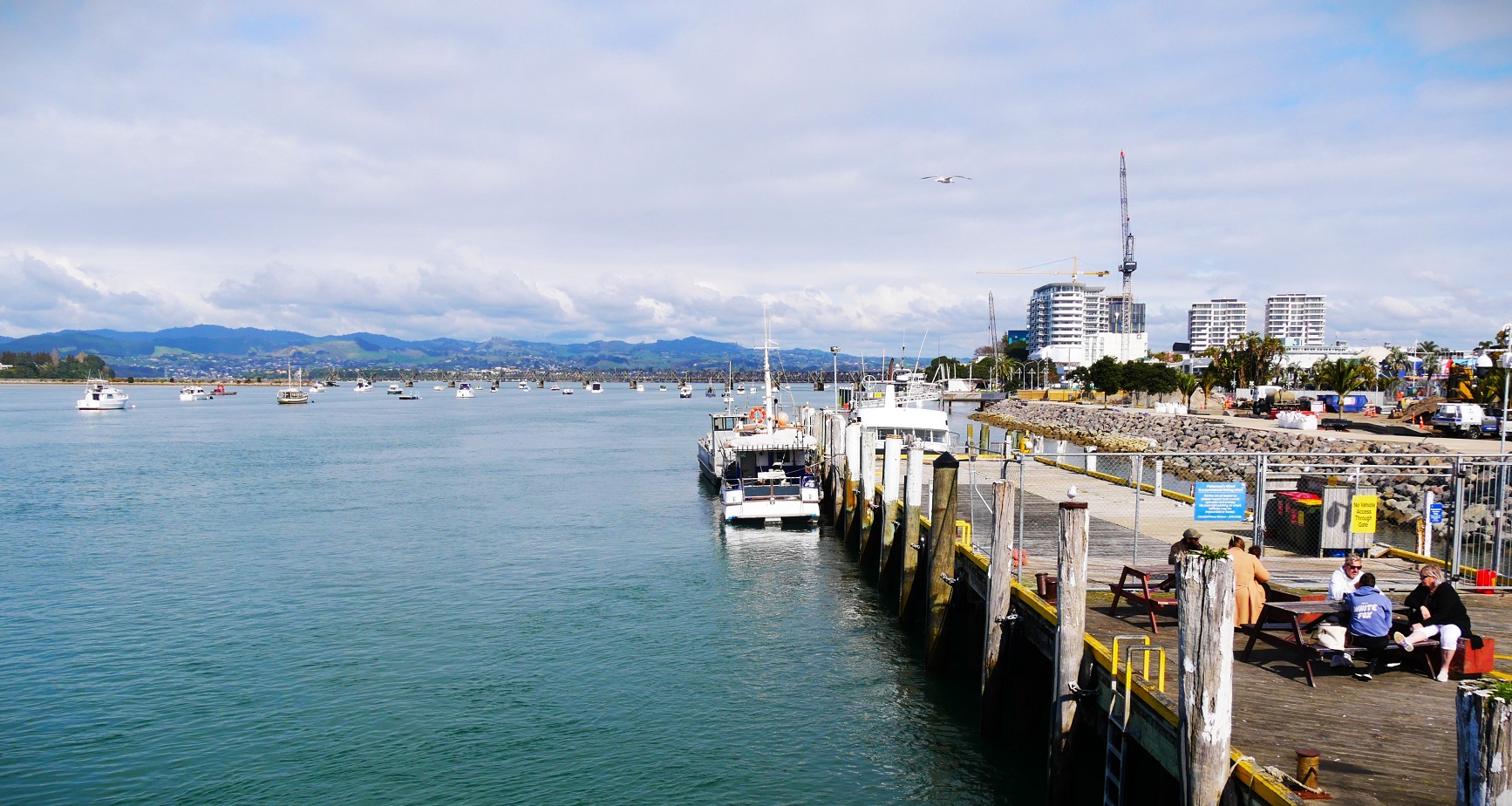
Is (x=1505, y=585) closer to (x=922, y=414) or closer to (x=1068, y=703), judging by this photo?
(x=1068, y=703)

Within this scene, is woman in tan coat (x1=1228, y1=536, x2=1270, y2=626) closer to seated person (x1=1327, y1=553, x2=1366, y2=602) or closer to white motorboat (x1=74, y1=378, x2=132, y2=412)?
seated person (x1=1327, y1=553, x2=1366, y2=602)

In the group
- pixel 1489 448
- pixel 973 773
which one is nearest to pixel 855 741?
pixel 973 773

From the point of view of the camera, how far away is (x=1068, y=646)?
11.9m

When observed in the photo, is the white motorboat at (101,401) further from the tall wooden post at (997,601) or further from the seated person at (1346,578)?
the seated person at (1346,578)

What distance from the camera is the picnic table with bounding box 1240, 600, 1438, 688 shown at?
437 inches

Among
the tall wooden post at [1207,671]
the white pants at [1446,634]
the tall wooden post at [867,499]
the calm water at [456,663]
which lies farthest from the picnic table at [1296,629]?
the tall wooden post at [867,499]

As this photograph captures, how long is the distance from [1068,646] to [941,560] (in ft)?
21.4

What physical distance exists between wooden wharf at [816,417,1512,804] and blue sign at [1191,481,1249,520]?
3.65 ft

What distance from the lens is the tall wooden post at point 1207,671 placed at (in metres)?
8.50

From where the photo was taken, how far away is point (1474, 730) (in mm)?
6105

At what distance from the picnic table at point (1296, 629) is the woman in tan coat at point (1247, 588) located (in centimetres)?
11

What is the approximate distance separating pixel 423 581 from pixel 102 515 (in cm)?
2239

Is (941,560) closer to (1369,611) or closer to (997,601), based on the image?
(997,601)

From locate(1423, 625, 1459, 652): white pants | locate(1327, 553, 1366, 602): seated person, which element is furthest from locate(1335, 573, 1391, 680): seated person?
locate(1327, 553, 1366, 602): seated person
